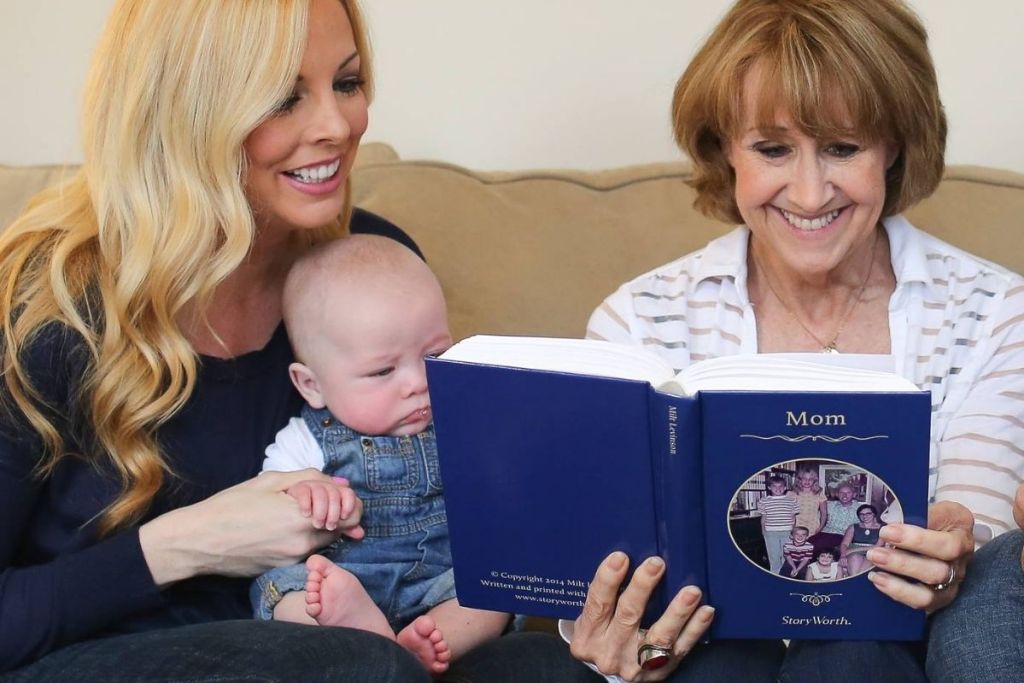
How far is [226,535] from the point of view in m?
1.58

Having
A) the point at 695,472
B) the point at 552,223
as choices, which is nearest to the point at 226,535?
the point at 695,472

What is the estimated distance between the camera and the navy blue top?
1.52m

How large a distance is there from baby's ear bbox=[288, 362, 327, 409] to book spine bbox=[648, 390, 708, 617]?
0.58m

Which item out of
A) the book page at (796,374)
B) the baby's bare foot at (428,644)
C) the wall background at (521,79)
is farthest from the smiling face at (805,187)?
the wall background at (521,79)

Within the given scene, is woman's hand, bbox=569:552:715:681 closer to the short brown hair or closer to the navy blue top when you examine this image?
the navy blue top

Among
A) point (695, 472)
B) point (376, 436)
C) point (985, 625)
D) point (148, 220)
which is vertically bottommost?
point (985, 625)

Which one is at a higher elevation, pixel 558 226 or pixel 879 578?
pixel 558 226

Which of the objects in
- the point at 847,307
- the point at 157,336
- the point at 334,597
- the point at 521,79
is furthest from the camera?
the point at 521,79

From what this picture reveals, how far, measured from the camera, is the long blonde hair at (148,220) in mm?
1603

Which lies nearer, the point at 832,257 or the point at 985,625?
the point at 985,625

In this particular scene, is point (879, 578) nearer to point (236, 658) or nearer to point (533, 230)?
point (236, 658)

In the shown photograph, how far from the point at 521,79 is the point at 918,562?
1517mm

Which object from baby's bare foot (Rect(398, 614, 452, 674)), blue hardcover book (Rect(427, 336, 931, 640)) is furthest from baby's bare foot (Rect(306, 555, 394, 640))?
blue hardcover book (Rect(427, 336, 931, 640))

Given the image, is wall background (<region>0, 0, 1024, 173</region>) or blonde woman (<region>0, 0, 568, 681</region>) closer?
blonde woman (<region>0, 0, 568, 681</region>)
